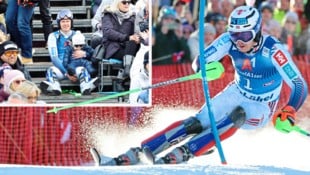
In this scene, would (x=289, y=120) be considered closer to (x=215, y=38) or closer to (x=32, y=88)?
(x=215, y=38)

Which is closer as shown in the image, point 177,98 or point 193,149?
point 193,149

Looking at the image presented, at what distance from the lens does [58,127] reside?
28.1 ft

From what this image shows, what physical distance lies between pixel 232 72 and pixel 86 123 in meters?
1.29

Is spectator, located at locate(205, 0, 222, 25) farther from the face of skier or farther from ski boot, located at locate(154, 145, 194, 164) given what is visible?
ski boot, located at locate(154, 145, 194, 164)

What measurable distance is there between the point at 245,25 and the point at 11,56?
5.86ft

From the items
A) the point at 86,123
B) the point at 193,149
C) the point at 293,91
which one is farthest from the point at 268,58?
the point at 86,123

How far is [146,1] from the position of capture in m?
7.77

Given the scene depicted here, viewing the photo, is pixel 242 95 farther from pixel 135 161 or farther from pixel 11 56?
pixel 11 56

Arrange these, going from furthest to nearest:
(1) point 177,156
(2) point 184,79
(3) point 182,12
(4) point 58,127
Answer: (4) point 58,127 < (3) point 182,12 < (2) point 184,79 < (1) point 177,156

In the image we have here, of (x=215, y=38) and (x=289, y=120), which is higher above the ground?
(x=215, y=38)

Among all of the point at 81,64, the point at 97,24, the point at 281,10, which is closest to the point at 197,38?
the point at 281,10

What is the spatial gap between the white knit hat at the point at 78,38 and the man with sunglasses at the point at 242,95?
2.87ft

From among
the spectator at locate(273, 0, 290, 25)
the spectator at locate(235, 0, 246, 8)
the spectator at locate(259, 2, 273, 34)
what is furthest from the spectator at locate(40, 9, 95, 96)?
the spectator at locate(273, 0, 290, 25)

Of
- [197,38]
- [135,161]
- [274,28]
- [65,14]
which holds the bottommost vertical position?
[135,161]
